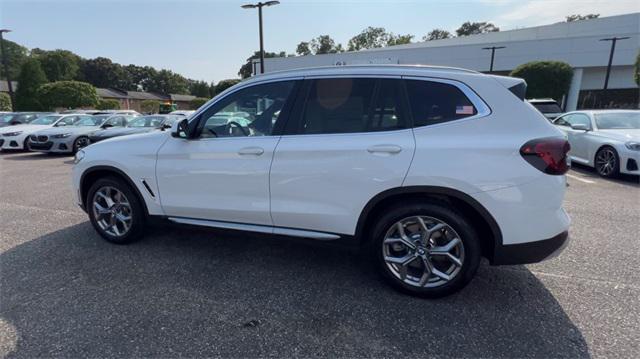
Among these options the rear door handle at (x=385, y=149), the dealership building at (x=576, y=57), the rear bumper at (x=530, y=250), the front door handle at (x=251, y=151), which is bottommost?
the rear bumper at (x=530, y=250)

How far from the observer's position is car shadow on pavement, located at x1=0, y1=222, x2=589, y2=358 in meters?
2.39

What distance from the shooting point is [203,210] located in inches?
141

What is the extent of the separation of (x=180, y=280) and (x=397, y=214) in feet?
6.57

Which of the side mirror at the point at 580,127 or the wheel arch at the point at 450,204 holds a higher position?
the side mirror at the point at 580,127

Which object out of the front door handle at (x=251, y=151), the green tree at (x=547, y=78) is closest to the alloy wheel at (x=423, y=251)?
the front door handle at (x=251, y=151)

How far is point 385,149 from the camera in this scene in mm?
2832

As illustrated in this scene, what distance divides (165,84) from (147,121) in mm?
116027

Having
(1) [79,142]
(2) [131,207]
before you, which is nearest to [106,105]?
(1) [79,142]

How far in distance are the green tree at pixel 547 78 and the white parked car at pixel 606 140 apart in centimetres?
2048

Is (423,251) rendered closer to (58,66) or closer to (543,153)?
(543,153)

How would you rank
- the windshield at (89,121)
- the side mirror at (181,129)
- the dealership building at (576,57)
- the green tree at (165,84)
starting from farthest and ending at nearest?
the green tree at (165,84) → the dealership building at (576,57) → the windshield at (89,121) → the side mirror at (181,129)

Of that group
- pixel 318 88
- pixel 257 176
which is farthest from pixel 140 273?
pixel 318 88

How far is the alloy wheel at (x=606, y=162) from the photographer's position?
24.4ft

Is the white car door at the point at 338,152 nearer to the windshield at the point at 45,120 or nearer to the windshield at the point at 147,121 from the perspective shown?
the windshield at the point at 147,121
